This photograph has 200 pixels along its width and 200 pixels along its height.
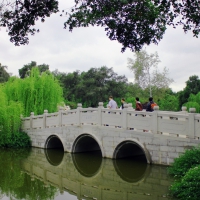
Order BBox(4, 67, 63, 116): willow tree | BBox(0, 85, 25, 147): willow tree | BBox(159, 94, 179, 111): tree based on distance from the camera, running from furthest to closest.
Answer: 1. BBox(159, 94, 179, 111): tree
2. BBox(4, 67, 63, 116): willow tree
3. BBox(0, 85, 25, 147): willow tree

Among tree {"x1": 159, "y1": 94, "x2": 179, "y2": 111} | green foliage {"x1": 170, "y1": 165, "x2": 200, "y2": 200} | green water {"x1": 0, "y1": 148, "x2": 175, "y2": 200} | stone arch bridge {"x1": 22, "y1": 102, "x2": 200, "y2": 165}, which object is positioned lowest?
green water {"x1": 0, "y1": 148, "x2": 175, "y2": 200}

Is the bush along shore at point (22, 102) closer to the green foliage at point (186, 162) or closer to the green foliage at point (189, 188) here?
the green foliage at point (186, 162)

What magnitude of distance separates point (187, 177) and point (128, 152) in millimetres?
6316

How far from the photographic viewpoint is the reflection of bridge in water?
336 inches

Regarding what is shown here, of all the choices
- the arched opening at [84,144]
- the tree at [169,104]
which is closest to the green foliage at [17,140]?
the arched opening at [84,144]

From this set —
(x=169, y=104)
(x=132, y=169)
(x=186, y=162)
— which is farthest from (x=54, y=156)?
(x=169, y=104)

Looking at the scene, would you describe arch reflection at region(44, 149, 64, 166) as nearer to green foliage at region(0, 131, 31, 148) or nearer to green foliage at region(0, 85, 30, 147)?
green foliage at region(0, 131, 31, 148)

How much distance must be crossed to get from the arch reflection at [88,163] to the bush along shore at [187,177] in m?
3.20

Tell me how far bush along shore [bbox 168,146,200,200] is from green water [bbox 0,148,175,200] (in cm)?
40

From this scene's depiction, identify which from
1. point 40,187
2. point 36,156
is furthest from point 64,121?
point 40,187

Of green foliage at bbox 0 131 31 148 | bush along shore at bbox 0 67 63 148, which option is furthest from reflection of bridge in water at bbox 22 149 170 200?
bush along shore at bbox 0 67 63 148

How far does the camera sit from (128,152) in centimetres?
1348

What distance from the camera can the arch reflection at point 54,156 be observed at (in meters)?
13.4

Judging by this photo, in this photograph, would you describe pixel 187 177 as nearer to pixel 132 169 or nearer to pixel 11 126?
pixel 132 169
